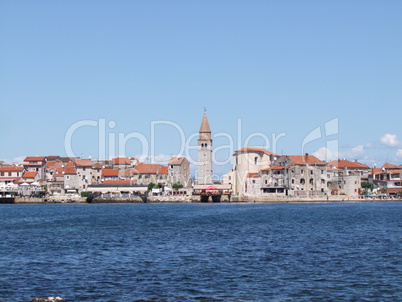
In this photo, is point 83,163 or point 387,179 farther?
point 387,179

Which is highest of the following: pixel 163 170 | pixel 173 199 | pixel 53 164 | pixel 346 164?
pixel 346 164

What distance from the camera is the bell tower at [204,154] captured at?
152m

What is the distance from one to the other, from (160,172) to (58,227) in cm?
9402

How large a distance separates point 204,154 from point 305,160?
27.3m

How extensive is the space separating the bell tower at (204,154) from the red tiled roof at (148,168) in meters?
10.6

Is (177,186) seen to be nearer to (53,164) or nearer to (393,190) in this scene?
(53,164)

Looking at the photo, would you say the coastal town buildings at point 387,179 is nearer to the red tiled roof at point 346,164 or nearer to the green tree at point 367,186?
the green tree at point 367,186

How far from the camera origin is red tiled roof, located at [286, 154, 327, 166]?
134m

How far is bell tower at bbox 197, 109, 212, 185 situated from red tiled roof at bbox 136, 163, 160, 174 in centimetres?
1056

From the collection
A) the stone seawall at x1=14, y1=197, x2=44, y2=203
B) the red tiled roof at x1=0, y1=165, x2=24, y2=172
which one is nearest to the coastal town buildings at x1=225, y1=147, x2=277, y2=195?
the stone seawall at x1=14, y1=197, x2=44, y2=203

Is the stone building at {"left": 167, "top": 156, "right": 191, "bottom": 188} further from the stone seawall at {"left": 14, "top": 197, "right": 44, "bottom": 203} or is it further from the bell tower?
the stone seawall at {"left": 14, "top": 197, "right": 44, "bottom": 203}

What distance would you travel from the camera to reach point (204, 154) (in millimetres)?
152125

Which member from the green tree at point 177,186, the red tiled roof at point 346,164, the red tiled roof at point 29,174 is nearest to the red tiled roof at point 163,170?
the green tree at point 177,186

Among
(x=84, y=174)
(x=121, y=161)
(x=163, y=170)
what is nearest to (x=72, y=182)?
(x=84, y=174)
